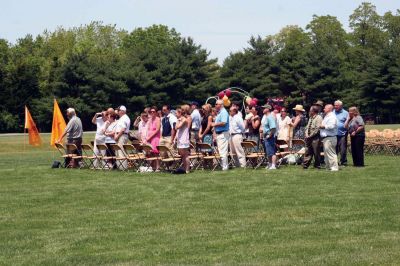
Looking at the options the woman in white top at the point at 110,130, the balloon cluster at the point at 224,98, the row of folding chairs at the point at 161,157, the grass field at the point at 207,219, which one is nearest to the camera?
the grass field at the point at 207,219

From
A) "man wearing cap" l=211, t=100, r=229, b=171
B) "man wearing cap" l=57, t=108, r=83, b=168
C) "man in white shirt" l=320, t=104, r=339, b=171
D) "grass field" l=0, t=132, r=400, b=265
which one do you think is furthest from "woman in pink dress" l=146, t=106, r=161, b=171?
"man in white shirt" l=320, t=104, r=339, b=171

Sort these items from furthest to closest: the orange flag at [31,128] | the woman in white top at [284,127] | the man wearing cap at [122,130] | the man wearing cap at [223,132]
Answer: the orange flag at [31,128]
the woman in white top at [284,127]
the man wearing cap at [122,130]
the man wearing cap at [223,132]

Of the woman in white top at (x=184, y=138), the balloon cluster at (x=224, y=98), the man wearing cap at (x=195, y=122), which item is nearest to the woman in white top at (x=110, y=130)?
the man wearing cap at (x=195, y=122)

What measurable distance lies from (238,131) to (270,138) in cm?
101

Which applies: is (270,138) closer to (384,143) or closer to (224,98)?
(384,143)

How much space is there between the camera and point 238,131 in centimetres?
2292

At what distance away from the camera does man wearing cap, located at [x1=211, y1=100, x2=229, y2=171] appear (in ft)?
73.3

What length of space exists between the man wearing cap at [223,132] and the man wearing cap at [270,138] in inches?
43.0

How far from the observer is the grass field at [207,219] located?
33.3ft

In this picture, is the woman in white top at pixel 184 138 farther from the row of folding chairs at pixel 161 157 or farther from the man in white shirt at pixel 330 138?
the man in white shirt at pixel 330 138

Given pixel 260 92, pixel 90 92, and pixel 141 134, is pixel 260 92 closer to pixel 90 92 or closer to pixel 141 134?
pixel 90 92

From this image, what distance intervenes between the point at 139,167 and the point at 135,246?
41.5 feet

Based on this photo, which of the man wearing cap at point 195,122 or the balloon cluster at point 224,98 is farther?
the balloon cluster at point 224,98

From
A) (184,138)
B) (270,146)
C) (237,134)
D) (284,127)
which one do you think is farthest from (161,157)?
(284,127)
